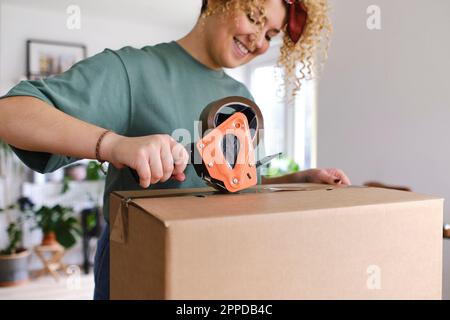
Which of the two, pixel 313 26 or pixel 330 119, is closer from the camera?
pixel 313 26

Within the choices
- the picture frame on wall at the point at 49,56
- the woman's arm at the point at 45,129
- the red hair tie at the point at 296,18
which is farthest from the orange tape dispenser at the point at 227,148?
the picture frame on wall at the point at 49,56

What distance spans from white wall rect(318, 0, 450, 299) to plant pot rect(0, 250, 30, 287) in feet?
7.64

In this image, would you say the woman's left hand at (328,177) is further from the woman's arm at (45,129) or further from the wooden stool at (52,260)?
the wooden stool at (52,260)

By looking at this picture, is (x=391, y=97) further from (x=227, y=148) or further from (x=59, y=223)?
(x=59, y=223)

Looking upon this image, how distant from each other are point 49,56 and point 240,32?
10.9 ft

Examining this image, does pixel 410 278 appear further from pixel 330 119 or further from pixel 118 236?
pixel 330 119

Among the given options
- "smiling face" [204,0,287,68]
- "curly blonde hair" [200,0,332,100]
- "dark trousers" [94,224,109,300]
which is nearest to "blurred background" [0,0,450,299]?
"curly blonde hair" [200,0,332,100]

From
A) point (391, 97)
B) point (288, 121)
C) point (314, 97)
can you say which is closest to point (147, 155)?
point (391, 97)

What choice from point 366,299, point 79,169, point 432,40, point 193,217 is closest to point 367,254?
point 366,299

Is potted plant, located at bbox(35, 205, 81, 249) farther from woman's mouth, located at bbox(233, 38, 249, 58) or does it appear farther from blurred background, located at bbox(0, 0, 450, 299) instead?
woman's mouth, located at bbox(233, 38, 249, 58)

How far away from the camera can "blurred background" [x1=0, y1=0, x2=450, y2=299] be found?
182cm

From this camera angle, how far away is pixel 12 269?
306 centimetres
